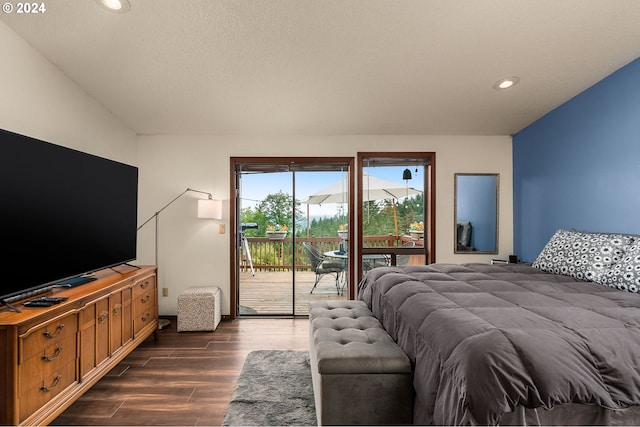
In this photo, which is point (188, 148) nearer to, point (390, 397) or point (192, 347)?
point (192, 347)

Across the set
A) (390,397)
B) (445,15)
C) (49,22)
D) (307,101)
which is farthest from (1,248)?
(445,15)

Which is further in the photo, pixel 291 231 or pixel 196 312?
Answer: pixel 291 231

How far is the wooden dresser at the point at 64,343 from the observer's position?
1501 mm

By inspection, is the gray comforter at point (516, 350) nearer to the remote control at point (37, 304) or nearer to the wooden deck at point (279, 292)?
the remote control at point (37, 304)

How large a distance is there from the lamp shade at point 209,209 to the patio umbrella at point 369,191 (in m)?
1.07

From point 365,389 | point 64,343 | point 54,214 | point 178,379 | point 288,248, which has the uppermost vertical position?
point 54,214

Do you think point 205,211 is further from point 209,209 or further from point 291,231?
point 291,231

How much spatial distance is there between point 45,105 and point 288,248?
8.97 ft

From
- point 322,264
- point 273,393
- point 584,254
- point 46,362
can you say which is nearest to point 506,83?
point 584,254

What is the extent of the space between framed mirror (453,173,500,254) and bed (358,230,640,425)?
5.97 feet

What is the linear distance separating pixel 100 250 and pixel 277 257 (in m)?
2.03

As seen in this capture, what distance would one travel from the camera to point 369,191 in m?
3.99

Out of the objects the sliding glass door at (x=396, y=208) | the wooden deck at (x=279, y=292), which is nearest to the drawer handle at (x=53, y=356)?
the wooden deck at (x=279, y=292)

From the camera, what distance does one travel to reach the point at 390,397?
5.26 feet
